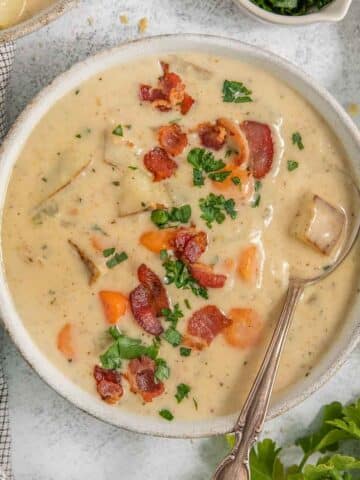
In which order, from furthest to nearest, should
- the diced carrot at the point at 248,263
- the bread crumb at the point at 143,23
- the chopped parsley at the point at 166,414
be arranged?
the bread crumb at the point at 143,23 < the chopped parsley at the point at 166,414 < the diced carrot at the point at 248,263

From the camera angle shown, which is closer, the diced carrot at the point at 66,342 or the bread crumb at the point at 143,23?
the diced carrot at the point at 66,342

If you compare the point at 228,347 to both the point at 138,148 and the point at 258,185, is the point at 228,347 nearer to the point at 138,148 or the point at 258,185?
the point at 258,185

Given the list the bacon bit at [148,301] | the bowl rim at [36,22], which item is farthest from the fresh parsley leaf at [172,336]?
the bowl rim at [36,22]

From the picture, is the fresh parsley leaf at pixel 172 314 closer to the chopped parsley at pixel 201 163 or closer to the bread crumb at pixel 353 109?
the chopped parsley at pixel 201 163

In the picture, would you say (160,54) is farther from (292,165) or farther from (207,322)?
(207,322)

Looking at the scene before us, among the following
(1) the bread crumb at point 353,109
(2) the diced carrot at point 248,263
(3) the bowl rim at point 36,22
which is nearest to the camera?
(3) the bowl rim at point 36,22

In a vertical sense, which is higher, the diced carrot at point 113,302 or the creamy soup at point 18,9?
the creamy soup at point 18,9

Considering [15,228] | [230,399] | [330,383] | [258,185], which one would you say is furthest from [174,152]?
[330,383]

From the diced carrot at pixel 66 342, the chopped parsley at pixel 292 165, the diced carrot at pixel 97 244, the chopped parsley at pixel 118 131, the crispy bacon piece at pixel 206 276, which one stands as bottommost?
the diced carrot at pixel 66 342
